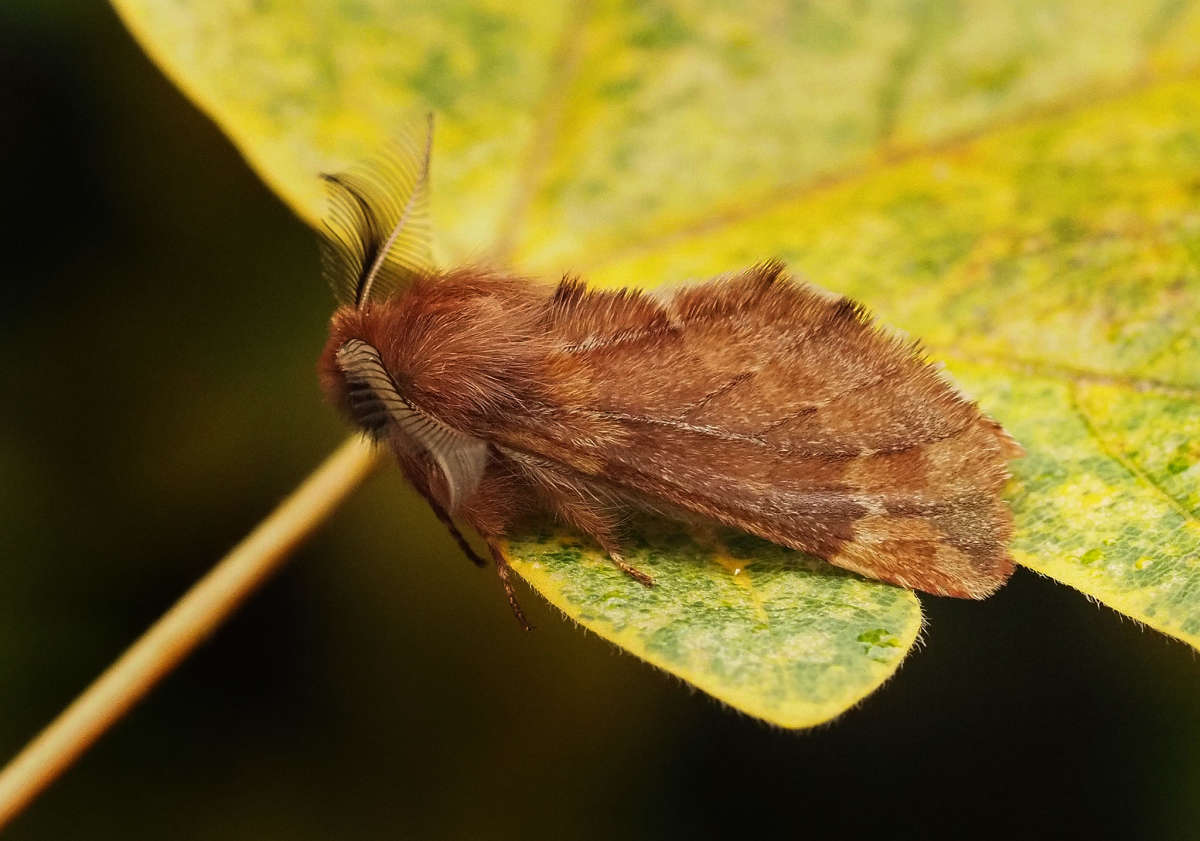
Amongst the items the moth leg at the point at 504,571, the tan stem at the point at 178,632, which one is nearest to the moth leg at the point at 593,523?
the moth leg at the point at 504,571

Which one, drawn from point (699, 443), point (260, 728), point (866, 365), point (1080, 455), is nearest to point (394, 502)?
point (260, 728)

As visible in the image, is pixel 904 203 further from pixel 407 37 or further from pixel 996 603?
pixel 407 37

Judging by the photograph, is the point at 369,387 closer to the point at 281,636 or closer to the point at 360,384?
the point at 360,384

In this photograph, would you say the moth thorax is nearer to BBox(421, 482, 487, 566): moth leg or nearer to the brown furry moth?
the brown furry moth

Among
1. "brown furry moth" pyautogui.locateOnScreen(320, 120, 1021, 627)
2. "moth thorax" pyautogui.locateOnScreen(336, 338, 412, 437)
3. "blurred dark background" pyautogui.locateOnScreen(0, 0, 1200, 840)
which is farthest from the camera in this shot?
"blurred dark background" pyautogui.locateOnScreen(0, 0, 1200, 840)

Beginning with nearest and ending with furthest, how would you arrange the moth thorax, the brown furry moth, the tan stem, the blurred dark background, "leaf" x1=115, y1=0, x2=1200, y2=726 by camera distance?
1. the tan stem
2. the brown furry moth
3. the moth thorax
4. "leaf" x1=115, y1=0, x2=1200, y2=726
5. the blurred dark background

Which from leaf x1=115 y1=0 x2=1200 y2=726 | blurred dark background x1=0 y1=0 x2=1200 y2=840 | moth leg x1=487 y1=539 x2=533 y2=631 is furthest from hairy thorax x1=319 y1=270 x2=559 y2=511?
blurred dark background x1=0 y1=0 x2=1200 y2=840
